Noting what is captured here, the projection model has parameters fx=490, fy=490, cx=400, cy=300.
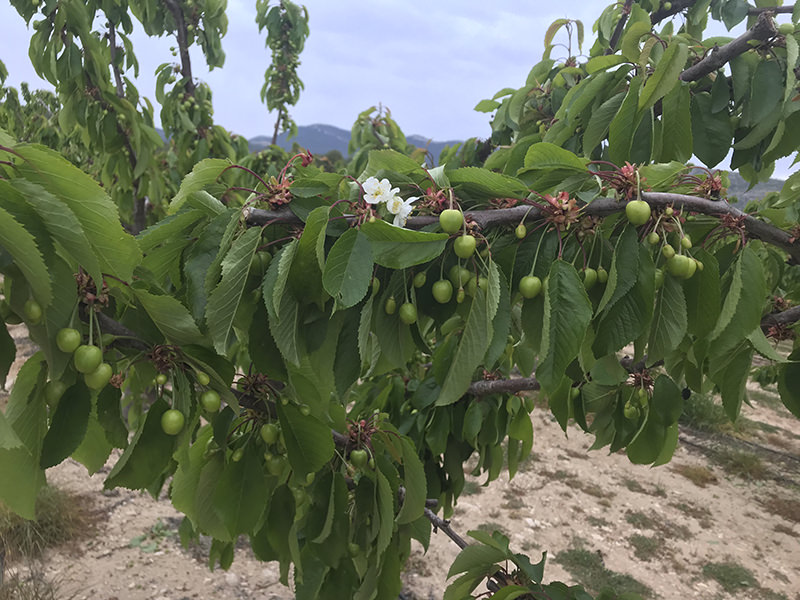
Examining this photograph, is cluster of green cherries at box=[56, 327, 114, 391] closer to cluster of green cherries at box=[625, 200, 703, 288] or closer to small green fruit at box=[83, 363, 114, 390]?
small green fruit at box=[83, 363, 114, 390]

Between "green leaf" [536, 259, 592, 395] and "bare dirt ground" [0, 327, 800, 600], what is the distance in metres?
3.69

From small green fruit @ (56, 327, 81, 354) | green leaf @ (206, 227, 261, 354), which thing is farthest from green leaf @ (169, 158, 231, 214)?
small green fruit @ (56, 327, 81, 354)

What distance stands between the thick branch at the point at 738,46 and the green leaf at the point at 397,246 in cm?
137

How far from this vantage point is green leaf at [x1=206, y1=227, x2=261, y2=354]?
33.5 inches

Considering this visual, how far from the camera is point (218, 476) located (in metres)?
1.21

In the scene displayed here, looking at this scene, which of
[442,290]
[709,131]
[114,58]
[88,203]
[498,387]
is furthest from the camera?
[114,58]

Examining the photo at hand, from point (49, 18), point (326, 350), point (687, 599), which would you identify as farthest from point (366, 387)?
point (687, 599)

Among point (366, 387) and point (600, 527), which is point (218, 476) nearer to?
point (366, 387)

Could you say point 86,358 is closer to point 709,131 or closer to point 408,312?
point 408,312

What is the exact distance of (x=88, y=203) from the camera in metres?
0.73

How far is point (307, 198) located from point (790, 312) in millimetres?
1510

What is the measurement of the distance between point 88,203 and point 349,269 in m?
0.40

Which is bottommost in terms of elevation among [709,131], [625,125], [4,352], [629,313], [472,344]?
[4,352]

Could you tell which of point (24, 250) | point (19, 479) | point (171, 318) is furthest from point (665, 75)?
point (19, 479)
